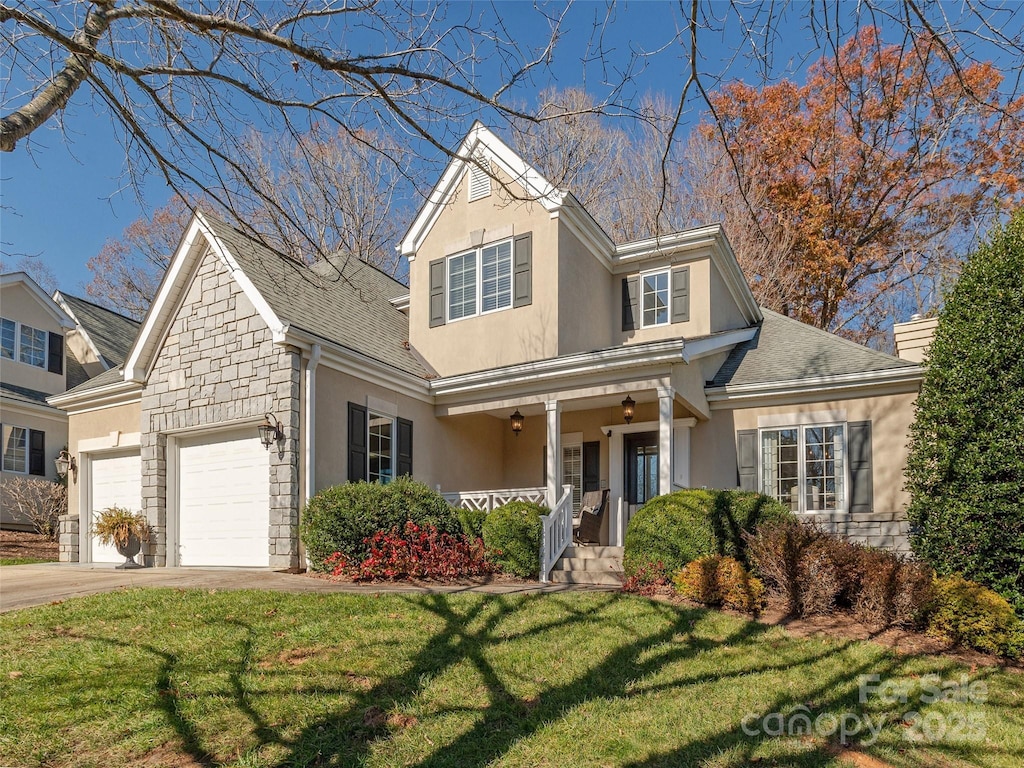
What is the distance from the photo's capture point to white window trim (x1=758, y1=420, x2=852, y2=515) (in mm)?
11375

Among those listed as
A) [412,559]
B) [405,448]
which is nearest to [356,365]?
[405,448]

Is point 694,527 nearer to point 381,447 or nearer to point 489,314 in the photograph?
point 381,447

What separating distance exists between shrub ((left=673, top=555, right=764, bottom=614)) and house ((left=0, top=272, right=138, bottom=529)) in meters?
16.2

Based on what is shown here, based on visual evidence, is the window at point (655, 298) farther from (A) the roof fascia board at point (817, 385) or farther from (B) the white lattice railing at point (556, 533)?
(B) the white lattice railing at point (556, 533)

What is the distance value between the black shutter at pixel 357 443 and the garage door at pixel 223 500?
47.7 inches

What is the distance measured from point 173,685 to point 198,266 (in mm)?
8314

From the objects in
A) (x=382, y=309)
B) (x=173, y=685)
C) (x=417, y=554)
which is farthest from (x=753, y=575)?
(x=382, y=309)

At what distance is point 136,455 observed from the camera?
41.7ft

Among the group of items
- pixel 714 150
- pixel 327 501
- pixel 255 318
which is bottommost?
pixel 327 501

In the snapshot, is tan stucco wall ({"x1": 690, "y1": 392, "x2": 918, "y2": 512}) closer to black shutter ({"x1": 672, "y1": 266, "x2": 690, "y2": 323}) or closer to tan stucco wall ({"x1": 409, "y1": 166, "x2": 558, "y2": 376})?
black shutter ({"x1": 672, "y1": 266, "x2": 690, "y2": 323})

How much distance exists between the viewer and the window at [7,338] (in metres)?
18.2

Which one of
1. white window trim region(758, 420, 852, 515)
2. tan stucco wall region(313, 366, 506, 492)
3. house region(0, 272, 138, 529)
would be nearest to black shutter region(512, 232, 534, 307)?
tan stucco wall region(313, 366, 506, 492)

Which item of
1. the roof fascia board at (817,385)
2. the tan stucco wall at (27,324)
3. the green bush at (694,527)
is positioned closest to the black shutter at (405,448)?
the green bush at (694,527)

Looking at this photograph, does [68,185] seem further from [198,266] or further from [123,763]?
[198,266]
